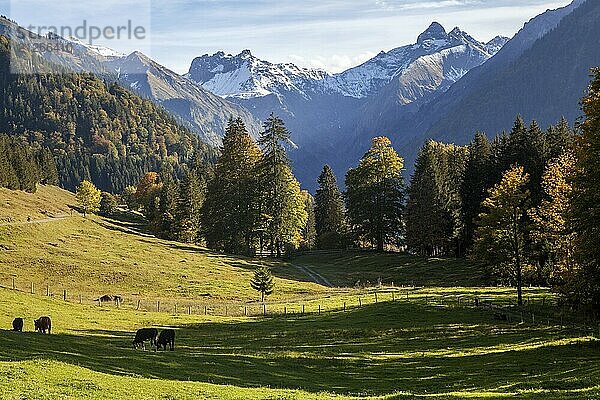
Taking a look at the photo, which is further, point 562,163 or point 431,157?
point 431,157

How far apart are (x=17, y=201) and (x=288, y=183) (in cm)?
5020

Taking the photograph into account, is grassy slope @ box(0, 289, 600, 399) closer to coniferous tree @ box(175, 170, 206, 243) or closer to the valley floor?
the valley floor

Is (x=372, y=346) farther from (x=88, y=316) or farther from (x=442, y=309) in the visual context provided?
(x=88, y=316)

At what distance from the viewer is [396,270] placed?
305ft

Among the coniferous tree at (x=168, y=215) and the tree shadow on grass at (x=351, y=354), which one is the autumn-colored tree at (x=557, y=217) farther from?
the coniferous tree at (x=168, y=215)

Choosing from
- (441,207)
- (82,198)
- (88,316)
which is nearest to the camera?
(88,316)

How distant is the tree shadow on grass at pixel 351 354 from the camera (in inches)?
1227

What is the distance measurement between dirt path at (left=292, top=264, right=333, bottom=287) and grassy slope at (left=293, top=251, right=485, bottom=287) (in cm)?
96

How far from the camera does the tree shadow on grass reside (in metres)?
31.2

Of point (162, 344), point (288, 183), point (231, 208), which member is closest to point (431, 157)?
point (288, 183)

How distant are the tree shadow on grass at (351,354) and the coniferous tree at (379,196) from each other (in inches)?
1964

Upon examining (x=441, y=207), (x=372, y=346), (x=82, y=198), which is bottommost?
(x=372, y=346)

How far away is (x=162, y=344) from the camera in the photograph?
3931cm

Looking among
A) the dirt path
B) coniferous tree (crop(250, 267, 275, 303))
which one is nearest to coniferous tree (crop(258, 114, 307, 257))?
the dirt path
